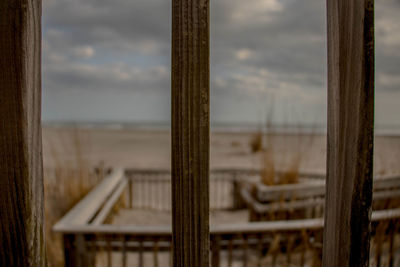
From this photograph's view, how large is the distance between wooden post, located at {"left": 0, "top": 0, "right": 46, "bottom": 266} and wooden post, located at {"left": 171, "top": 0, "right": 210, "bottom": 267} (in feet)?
0.92

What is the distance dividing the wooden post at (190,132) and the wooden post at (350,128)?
0.28 meters

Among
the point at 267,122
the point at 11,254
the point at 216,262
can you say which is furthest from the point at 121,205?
the point at 11,254

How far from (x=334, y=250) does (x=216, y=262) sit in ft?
5.58

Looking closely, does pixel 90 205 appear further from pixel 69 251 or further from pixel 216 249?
pixel 216 249

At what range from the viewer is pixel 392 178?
13.6 feet

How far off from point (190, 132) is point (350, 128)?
1.12 ft

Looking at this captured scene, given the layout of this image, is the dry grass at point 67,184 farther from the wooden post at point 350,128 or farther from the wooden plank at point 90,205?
the wooden post at point 350,128

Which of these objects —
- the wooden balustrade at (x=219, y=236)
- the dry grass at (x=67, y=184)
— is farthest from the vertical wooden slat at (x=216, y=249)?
the dry grass at (x=67, y=184)

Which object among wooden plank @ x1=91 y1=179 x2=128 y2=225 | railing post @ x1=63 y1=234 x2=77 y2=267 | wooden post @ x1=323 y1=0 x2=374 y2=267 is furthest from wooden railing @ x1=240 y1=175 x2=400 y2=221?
wooden post @ x1=323 y1=0 x2=374 y2=267

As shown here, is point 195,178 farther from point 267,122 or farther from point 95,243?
point 267,122

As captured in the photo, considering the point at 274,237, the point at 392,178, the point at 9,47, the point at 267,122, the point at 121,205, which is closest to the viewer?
the point at 9,47

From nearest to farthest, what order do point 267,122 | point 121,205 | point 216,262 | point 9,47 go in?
point 9,47 < point 216,262 < point 267,122 < point 121,205

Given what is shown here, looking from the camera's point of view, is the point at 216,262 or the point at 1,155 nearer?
the point at 1,155

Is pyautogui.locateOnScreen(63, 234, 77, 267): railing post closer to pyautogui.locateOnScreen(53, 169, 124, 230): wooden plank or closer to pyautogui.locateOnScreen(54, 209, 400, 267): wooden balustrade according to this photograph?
pyautogui.locateOnScreen(54, 209, 400, 267): wooden balustrade
